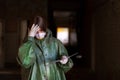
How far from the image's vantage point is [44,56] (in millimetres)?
2752

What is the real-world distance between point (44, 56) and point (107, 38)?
6.81 metres

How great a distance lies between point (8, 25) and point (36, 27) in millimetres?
11430

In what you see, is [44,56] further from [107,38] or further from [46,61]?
[107,38]

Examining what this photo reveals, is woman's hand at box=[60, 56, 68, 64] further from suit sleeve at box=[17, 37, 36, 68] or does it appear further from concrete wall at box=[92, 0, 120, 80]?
concrete wall at box=[92, 0, 120, 80]

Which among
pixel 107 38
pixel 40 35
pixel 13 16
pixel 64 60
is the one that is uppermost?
pixel 13 16

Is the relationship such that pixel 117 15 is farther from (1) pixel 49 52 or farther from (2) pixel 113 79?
(1) pixel 49 52

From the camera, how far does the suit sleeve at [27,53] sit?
8.54ft

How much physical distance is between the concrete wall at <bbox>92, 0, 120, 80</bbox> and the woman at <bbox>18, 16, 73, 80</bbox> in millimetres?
5331

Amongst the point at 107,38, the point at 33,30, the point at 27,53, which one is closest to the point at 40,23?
the point at 33,30

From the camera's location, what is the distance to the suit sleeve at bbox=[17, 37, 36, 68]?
8.54 feet

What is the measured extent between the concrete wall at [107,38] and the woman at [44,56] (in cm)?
533

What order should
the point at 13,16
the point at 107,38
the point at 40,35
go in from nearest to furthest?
the point at 40,35
the point at 107,38
the point at 13,16

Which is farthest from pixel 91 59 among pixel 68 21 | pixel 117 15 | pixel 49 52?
pixel 68 21

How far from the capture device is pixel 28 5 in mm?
13711
